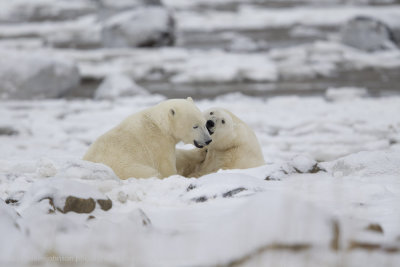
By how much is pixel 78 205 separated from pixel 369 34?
12626mm

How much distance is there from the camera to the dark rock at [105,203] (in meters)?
3.29

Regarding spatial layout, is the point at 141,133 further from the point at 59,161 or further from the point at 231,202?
the point at 231,202

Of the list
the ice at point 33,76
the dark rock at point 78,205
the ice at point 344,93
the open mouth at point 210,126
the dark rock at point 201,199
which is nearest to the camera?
the dark rock at point 78,205

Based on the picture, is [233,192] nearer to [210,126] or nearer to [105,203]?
[105,203]

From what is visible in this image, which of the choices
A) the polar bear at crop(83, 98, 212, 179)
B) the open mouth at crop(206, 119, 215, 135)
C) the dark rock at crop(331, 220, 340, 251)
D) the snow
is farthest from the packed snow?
the open mouth at crop(206, 119, 215, 135)

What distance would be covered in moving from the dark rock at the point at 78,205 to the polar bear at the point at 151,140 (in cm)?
113

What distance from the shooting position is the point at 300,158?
4.32 meters

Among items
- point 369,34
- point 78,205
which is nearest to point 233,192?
point 78,205

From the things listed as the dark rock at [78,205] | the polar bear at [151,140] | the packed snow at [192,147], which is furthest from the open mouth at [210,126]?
the dark rock at [78,205]

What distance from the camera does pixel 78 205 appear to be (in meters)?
3.17

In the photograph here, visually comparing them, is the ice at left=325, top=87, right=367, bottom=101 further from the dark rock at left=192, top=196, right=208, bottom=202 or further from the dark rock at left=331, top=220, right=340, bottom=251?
the dark rock at left=331, top=220, right=340, bottom=251

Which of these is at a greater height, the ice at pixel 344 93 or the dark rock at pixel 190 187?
the dark rock at pixel 190 187

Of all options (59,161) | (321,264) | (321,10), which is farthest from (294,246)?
(321,10)

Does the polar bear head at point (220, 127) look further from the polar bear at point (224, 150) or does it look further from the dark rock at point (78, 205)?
the dark rock at point (78, 205)
